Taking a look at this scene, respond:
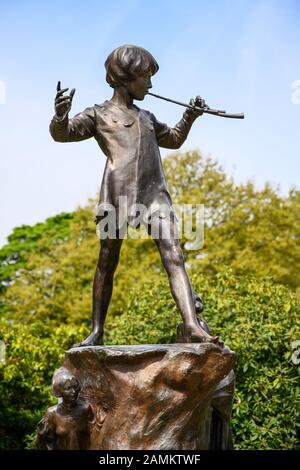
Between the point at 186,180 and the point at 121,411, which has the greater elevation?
the point at 186,180

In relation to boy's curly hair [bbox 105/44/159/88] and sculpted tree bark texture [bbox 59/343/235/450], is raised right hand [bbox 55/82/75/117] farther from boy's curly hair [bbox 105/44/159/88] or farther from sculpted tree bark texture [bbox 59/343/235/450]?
sculpted tree bark texture [bbox 59/343/235/450]

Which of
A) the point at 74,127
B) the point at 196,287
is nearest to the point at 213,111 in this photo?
the point at 74,127

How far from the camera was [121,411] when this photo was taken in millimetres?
6004

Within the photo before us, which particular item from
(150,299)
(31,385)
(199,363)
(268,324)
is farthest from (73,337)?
(199,363)

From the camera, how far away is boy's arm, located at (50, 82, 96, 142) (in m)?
6.35

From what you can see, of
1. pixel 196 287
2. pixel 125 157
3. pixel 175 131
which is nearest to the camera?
pixel 125 157

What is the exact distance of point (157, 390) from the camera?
5914 millimetres

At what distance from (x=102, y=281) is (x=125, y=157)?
3.50ft

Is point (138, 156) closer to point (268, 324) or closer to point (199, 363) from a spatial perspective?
point (199, 363)

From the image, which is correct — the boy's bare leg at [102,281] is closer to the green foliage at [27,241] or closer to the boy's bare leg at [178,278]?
the boy's bare leg at [178,278]

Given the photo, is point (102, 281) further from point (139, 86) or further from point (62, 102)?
point (139, 86)

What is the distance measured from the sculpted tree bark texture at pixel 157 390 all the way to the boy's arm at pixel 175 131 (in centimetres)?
209

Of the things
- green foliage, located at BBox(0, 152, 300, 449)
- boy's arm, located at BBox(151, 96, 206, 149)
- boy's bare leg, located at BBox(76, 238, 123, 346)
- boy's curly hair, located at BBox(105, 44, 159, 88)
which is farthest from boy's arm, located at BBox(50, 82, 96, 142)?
green foliage, located at BBox(0, 152, 300, 449)

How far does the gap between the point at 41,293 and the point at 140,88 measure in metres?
19.1
